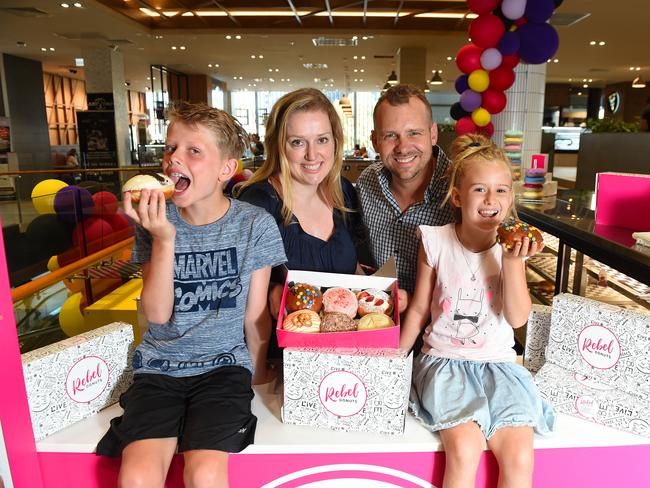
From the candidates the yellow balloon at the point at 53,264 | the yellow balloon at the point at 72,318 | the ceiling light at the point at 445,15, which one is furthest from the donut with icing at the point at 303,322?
the ceiling light at the point at 445,15

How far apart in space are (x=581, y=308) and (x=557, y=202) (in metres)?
1.88

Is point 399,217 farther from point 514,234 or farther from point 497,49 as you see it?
point 497,49

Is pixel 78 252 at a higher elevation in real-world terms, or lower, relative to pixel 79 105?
lower

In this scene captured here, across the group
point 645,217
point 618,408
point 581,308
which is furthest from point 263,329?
point 645,217

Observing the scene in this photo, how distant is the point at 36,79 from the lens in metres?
15.1

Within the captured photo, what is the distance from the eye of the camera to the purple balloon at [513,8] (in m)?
4.46

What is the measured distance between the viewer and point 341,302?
167 centimetres

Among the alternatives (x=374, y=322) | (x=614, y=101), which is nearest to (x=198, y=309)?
(x=374, y=322)

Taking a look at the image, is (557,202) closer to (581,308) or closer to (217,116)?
(581,308)

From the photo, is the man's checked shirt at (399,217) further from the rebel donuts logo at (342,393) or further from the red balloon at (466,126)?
the red balloon at (466,126)

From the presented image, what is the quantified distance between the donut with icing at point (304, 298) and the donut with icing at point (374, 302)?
0.14 metres

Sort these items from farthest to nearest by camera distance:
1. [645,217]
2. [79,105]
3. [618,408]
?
[79,105] < [645,217] < [618,408]

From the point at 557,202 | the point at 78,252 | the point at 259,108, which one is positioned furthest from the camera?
the point at 259,108

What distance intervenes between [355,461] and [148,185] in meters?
0.99
